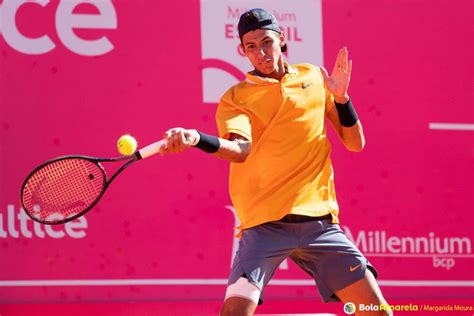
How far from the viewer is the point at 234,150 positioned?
4.57 m

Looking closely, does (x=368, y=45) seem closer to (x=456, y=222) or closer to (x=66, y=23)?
(x=456, y=222)

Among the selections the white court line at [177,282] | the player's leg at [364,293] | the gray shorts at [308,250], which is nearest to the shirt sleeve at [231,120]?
the gray shorts at [308,250]

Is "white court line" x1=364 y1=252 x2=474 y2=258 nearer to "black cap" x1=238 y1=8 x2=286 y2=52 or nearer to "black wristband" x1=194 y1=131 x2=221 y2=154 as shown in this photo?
"black cap" x1=238 y1=8 x2=286 y2=52

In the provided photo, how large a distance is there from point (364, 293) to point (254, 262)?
473mm

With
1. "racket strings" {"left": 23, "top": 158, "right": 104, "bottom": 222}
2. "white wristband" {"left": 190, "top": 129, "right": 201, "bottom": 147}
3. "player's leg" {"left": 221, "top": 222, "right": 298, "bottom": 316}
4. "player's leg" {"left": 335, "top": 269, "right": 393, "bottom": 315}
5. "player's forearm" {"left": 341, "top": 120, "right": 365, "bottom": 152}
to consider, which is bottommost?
"player's leg" {"left": 335, "top": 269, "right": 393, "bottom": 315}

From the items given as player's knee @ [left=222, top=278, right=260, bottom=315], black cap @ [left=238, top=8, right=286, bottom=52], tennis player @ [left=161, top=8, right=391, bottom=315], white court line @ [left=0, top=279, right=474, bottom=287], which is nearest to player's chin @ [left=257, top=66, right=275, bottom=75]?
tennis player @ [left=161, top=8, right=391, bottom=315]

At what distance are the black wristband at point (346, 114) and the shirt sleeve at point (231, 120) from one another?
43 cm

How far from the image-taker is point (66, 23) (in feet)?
20.7

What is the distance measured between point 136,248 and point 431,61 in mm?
2106

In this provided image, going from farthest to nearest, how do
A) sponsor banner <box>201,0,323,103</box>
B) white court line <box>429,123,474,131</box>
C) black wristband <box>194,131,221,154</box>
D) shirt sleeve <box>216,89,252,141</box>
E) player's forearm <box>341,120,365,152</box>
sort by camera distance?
white court line <box>429,123,474,131</box> < sponsor banner <box>201,0,323,103</box> < player's forearm <box>341,120,365,152</box> < shirt sleeve <box>216,89,252,141</box> < black wristband <box>194,131,221,154</box>

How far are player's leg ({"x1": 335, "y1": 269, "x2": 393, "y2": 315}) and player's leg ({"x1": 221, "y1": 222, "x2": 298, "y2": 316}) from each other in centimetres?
29

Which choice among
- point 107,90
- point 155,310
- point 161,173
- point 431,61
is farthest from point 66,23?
point 431,61

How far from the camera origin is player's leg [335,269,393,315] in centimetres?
467

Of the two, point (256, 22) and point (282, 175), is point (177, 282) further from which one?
point (256, 22)
